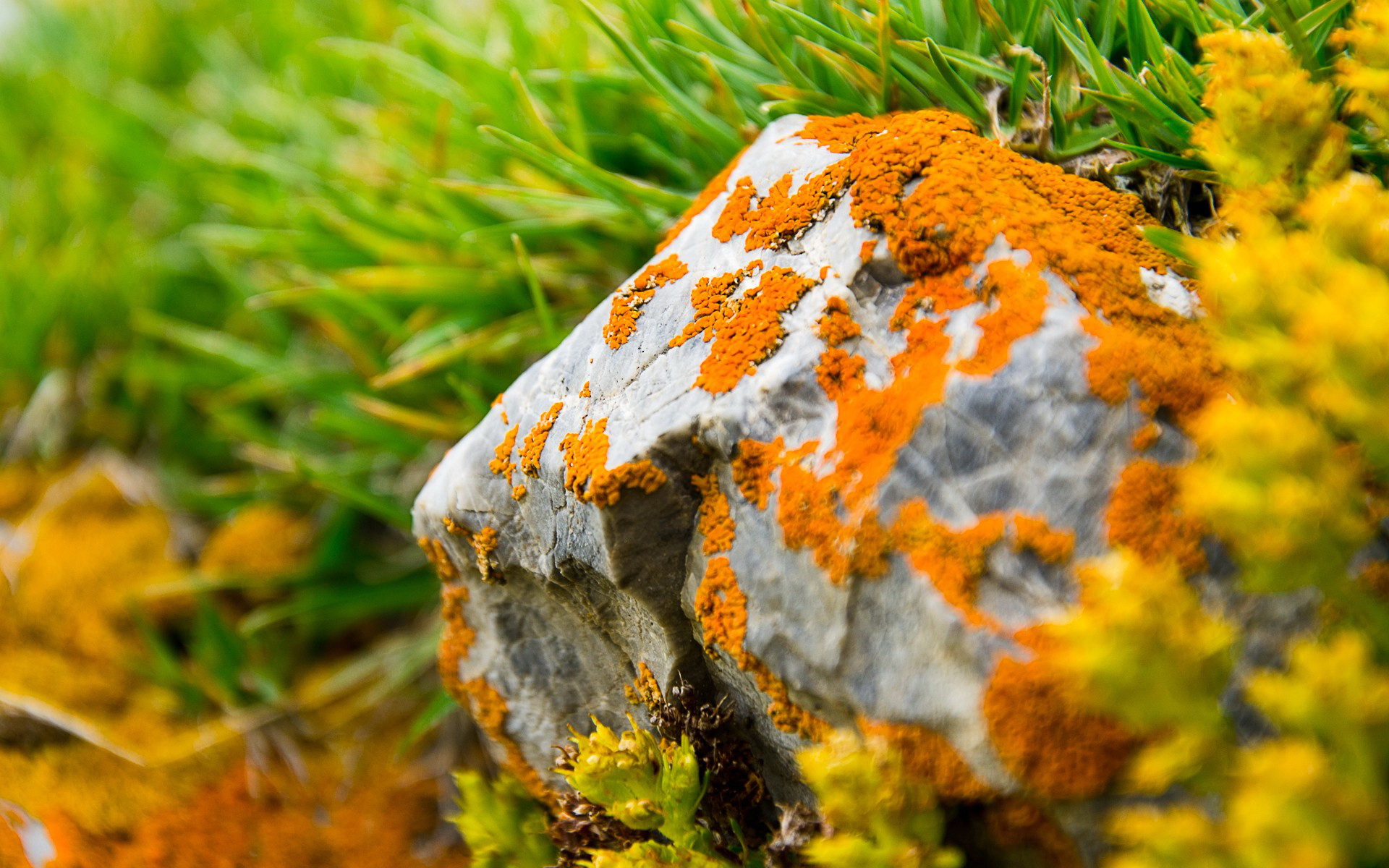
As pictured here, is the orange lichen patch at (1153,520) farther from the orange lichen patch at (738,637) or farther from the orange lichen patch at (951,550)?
the orange lichen patch at (738,637)

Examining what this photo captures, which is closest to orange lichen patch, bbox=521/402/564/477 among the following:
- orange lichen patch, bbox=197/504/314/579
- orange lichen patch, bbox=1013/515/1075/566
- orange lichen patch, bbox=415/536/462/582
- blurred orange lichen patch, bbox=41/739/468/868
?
orange lichen patch, bbox=415/536/462/582

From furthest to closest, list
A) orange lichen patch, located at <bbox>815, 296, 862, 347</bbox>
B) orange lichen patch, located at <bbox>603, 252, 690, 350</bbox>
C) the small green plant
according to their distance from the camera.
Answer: the small green plant → orange lichen patch, located at <bbox>603, 252, 690, 350</bbox> → orange lichen patch, located at <bbox>815, 296, 862, 347</bbox>

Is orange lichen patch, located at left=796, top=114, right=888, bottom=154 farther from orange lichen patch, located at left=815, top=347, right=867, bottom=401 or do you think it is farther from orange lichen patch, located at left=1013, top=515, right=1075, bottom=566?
orange lichen patch, located at left=1013, top=515, right=1075, bottom=566

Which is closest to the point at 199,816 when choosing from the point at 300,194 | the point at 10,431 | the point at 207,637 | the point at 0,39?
the point at 207,637

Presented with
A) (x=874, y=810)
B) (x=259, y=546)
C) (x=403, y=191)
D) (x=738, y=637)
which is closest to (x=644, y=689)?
(x=738, y=637)

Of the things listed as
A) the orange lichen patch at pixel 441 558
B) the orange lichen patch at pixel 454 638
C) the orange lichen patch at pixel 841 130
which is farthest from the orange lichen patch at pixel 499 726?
the orange lichen patch at pixel 841 130

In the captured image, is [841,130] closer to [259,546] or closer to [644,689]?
[644,689]
